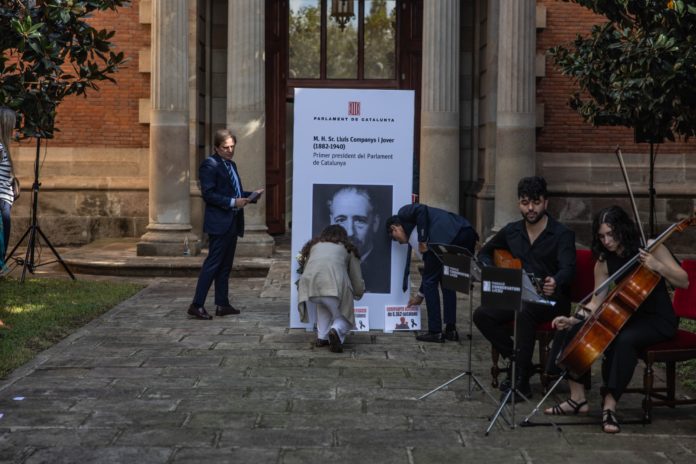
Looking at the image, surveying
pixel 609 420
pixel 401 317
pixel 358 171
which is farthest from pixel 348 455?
pixel 358 171

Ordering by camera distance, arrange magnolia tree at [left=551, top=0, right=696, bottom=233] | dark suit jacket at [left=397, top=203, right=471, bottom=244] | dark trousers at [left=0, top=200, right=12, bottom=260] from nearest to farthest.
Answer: magnolia tree at [left=551, top=0, right=696, bottom=233], dark suit jacket at [left=397, top=203, right=471, bottom=244], dark trousers at [left=0, top=200, right=12, bottom=260]

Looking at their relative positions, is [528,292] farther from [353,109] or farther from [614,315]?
[353,109]

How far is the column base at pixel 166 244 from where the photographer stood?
16531 mm

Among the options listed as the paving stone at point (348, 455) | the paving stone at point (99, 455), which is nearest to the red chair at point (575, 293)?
the paving stone at point (348, 455)

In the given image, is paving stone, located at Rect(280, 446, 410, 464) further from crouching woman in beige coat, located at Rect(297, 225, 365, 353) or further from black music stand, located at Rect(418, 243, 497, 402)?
crouching woman in beige coat, located at Rect(297, 225, 365, 353)

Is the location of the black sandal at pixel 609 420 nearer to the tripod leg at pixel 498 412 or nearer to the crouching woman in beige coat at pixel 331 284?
the tripod leg at pixel 498 412

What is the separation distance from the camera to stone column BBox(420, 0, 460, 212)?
16656 mm

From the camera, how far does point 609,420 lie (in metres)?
7.09

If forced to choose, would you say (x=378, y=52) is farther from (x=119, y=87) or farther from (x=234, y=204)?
(x=234, y=204)

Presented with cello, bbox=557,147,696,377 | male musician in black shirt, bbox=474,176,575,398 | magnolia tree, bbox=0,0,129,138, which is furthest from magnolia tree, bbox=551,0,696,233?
magnolia tree, bbox=0,0,129,138

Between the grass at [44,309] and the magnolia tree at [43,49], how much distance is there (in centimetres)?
196

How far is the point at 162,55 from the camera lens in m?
16.7

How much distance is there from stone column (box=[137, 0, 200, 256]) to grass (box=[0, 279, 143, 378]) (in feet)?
7.56

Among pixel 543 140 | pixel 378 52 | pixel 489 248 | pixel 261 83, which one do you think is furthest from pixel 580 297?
pixel 378 52
